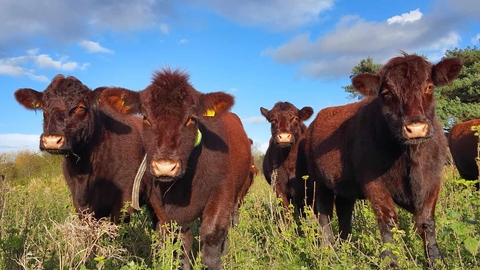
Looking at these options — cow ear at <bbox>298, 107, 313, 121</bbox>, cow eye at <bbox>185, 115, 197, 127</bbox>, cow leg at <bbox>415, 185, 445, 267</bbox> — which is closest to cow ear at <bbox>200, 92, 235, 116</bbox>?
cow eye at <bbox>185, 115, 197, 127</bbox>

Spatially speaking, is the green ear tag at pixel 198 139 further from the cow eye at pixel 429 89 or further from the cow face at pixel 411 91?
the cow eye at pixel 429 89

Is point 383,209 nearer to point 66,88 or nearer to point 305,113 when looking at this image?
point 66,88

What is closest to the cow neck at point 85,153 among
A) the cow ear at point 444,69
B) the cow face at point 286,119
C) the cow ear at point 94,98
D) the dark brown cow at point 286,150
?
the cow ear at point 94,98

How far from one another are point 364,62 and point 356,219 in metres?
26.6

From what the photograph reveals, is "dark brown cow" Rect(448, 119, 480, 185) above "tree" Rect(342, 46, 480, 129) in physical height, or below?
below

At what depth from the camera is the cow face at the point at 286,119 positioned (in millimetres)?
9078

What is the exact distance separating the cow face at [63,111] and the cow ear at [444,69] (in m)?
4.79

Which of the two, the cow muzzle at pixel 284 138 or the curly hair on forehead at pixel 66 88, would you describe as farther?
the cow muzzle at pixel 284 138

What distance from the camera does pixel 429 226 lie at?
4766 mm

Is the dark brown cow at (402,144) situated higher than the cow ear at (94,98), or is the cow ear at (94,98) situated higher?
the cow ear at (94,98)

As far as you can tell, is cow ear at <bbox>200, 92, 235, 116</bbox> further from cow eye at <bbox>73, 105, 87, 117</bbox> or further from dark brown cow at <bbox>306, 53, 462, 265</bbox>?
cow eye at <bbox>73, 105, 87, 117</bbox>

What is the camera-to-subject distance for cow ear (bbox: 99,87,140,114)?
5027mm

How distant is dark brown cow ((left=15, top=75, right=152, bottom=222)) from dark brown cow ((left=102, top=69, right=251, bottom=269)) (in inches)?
39.5

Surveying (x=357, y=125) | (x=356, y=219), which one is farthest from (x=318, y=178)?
(x=357, y=125)
